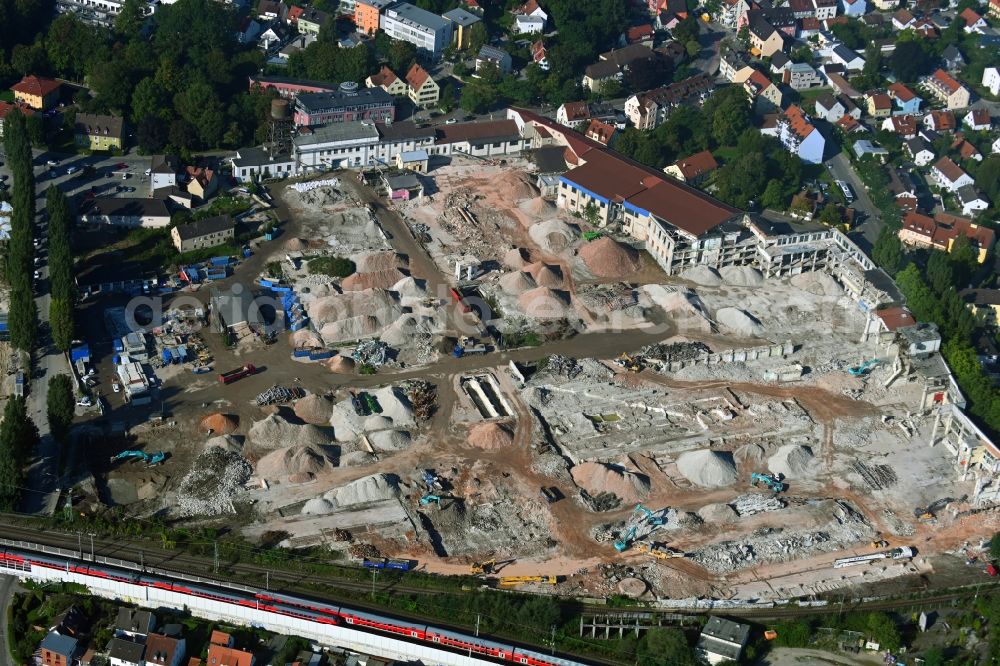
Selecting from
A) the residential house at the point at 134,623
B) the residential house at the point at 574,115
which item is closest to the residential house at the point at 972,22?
the residential house at the point at 574,115

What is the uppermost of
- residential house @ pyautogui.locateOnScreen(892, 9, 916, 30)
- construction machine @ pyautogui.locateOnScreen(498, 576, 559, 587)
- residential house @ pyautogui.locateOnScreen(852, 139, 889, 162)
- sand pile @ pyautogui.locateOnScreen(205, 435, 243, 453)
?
residential house @ pyautogui.locateOnScreen(892, 9, 916, 30)

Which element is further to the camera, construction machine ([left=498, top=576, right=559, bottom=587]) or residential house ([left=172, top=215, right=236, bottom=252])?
residential house ([left=172, top=215, right=236, bottom=252])

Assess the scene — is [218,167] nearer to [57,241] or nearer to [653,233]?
[57,241]

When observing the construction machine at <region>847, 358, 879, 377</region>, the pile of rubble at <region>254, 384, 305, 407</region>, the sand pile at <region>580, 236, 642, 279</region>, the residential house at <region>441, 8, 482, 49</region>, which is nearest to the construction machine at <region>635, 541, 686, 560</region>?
the construction machine at <region>847, 358, 879, 377</region>

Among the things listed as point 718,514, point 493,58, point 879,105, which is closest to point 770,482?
point 718,514

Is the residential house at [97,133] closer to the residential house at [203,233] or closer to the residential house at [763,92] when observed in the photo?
the residential house at [203,233]

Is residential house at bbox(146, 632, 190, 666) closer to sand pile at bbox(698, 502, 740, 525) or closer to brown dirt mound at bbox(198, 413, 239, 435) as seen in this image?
brown dirt mound at bbox(198, 413, 239, 435)
